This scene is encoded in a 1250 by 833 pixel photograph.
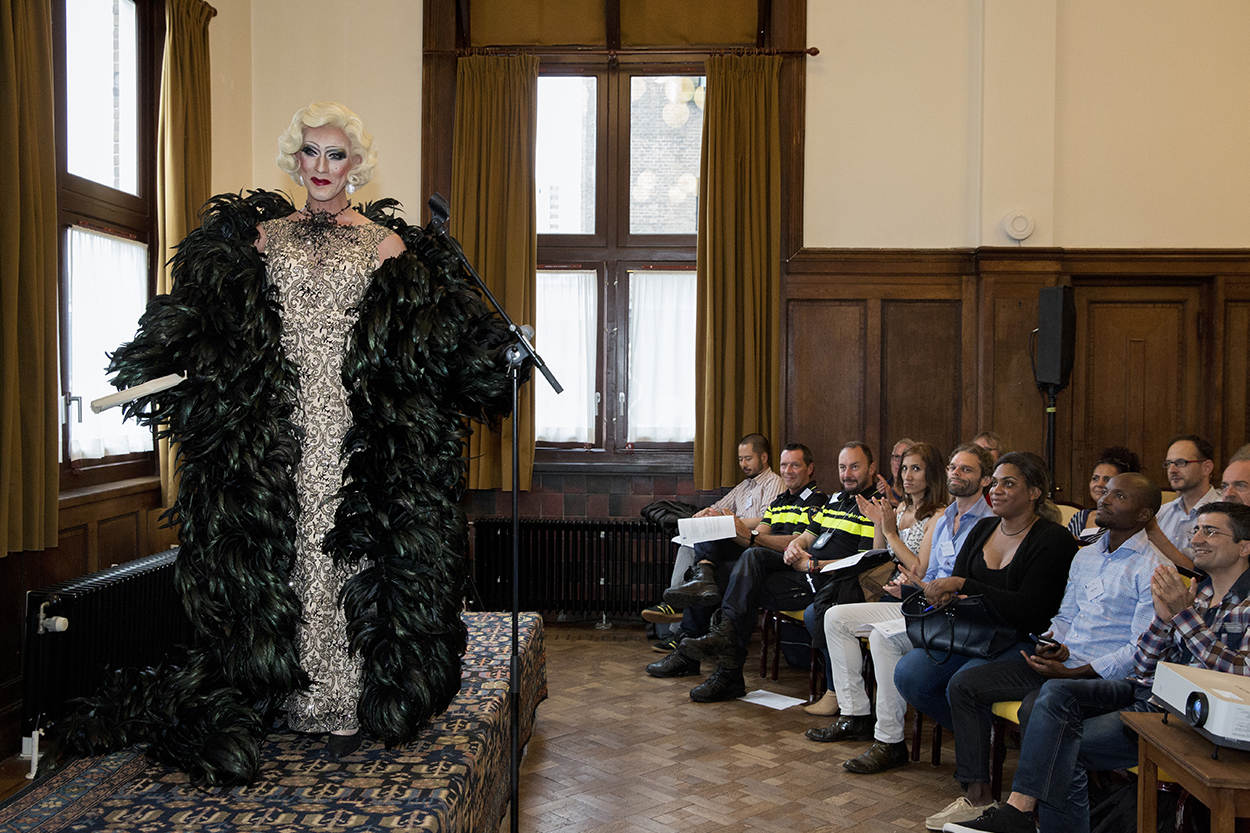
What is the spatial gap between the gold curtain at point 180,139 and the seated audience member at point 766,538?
2.55 m

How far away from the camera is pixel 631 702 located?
4816 mm

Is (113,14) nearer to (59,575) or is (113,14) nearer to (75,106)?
(75,106)

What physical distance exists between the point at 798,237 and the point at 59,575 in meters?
4.40

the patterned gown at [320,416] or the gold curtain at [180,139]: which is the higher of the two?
the gold curtain at [180,139]

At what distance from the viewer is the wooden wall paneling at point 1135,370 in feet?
21.1

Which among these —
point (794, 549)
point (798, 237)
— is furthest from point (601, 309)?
point (794, 549)

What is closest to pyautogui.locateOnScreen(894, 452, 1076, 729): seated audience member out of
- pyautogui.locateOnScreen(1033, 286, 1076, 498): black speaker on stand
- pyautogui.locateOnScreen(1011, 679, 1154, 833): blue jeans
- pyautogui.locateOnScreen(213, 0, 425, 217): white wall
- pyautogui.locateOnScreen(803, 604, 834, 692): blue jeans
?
pyautogui.locateOnScreen(1011, 679, 1154, 833): blue jeans

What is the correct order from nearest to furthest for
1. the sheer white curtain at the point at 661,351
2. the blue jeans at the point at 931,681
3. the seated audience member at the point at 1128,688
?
the seated audience member at the point at 1128,688, the blue jeans at the point at 931,681, the sheer white curtain at the point at 661,351

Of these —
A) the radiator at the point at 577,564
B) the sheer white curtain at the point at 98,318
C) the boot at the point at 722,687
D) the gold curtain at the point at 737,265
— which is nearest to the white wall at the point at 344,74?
the sheer white curtain at the point at 98,318

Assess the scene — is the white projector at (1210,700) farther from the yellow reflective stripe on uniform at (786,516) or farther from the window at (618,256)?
the window at (618,256)

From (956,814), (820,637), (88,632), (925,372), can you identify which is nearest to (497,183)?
(925,372)

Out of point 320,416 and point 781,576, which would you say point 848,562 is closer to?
point 781,576

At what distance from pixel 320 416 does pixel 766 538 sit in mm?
3110

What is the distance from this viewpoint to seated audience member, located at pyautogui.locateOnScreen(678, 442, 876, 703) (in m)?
4.81
